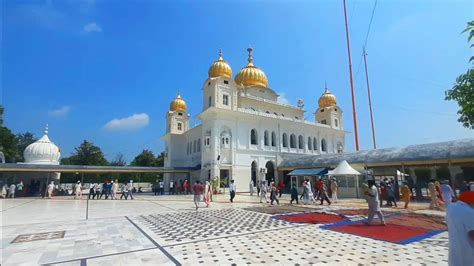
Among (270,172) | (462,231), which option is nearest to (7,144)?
(270,172)

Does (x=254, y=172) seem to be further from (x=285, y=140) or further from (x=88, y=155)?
(x=88, y=155)

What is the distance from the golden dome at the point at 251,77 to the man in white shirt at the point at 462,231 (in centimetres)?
3296

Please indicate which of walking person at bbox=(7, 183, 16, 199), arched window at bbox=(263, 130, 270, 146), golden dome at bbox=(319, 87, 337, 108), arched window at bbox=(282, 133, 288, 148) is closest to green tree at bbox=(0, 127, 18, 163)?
walking person at bbox=(7, 183, 16, 199)

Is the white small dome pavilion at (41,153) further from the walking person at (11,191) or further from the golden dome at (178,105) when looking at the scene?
the golden dome at (178,105)

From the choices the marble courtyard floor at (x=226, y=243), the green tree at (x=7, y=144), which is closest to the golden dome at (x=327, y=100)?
the marble courtyard floor at (x=226, y=243)

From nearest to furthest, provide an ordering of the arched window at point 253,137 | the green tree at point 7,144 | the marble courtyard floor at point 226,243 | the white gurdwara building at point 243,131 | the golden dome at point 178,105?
the marble courtyard floor at point 226,243 → the white gurdwara building at point 243,131 → the arched window at point 253,137 → the golden dome at point 178,105 → the green tree at point 7,144

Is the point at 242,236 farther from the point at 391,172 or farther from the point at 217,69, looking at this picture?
the point at 217,69

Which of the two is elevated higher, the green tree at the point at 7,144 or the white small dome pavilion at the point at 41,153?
the green tree at the point at 7,144

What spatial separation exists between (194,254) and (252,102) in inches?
1127

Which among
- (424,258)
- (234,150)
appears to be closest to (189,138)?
(234,150)

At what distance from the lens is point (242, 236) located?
6762 millimetres

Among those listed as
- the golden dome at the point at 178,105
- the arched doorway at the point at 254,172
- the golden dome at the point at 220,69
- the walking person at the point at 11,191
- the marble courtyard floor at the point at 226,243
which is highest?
the golden dome at the point at 220,69

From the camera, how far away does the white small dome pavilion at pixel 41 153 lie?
28.6 meters

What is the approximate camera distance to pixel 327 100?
40.5 m
